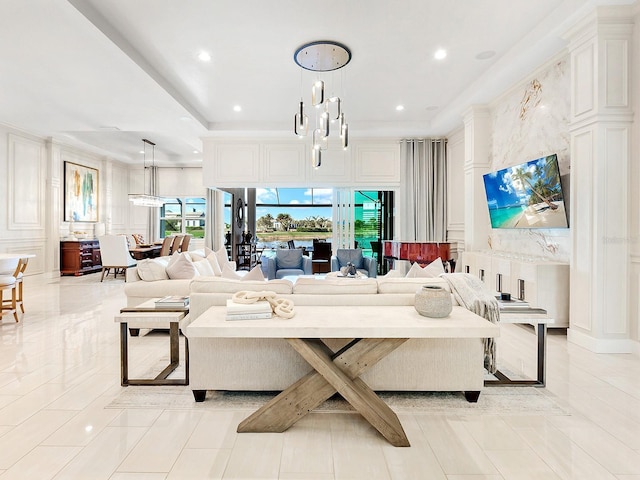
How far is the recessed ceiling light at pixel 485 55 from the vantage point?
407 centimetres

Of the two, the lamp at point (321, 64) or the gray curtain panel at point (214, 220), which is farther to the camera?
the gray curtain panel at point (214, 220)

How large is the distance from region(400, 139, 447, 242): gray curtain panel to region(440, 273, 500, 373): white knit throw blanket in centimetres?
477

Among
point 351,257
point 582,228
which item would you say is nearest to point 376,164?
point 351,257

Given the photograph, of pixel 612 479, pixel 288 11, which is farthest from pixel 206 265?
pixel 612 479

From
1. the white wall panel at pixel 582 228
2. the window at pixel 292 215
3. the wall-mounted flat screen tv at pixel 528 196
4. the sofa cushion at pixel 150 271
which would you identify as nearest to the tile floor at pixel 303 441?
the white wall panel at pixel 582 228

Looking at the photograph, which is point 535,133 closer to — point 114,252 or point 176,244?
point 176,244

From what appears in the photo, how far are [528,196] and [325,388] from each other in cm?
352

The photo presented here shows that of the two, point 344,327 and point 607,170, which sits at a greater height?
point 607,170

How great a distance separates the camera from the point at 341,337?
186 cm

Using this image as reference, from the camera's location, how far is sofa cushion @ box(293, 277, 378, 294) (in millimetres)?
2502

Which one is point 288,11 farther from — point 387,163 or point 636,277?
point 387,163

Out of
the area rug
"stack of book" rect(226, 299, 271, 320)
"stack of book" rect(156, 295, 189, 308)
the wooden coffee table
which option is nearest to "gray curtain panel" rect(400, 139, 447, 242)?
the area rug

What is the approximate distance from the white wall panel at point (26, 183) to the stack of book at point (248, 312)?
7403 millimetres

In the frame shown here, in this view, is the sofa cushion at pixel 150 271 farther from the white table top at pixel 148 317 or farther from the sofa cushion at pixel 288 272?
the sofa cushion at pixel 288 272
